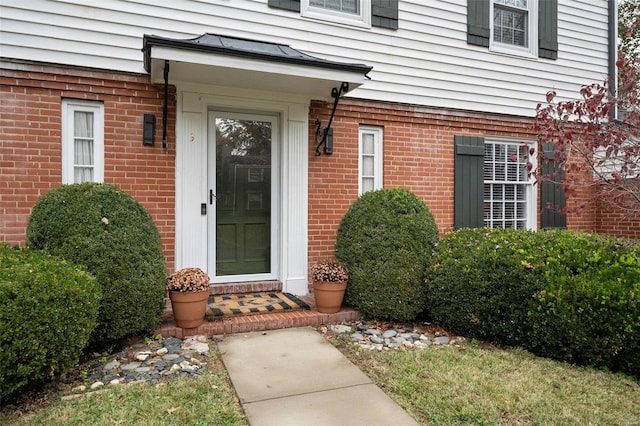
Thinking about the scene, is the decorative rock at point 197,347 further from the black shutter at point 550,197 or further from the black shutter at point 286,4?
the black shutter at point 550,197

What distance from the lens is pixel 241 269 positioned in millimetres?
5324

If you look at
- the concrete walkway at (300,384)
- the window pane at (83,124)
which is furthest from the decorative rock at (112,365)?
the window pane at (83,124)

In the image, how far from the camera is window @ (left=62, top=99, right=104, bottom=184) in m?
4.45

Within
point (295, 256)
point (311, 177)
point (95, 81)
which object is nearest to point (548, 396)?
point (295, 256)

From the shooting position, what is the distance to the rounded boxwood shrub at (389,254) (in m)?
4.46

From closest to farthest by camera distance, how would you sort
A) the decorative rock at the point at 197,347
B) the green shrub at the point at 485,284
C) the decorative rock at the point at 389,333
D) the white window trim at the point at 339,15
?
1. the decorative rock at the point at 197,347
2. the green shrub at the point at 485,284
3. the decorative rock at the point at 389,333
4. the white window trim at the point at 339,15

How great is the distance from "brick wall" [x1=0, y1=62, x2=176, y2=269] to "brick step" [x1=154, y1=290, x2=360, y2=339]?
105 centimetres

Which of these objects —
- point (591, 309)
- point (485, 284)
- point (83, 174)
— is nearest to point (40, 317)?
point (83, 174)

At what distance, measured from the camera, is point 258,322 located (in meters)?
4.25

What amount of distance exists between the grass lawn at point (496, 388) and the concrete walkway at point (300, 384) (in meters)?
0.16

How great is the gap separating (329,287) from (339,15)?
3.68 metres

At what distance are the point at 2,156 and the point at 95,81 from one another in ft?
3.94

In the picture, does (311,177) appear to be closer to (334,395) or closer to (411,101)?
(411,101)

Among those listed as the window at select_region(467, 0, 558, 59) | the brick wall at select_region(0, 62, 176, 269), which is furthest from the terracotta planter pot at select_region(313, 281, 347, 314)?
the window at select_region(467, 0, 558, 59)
